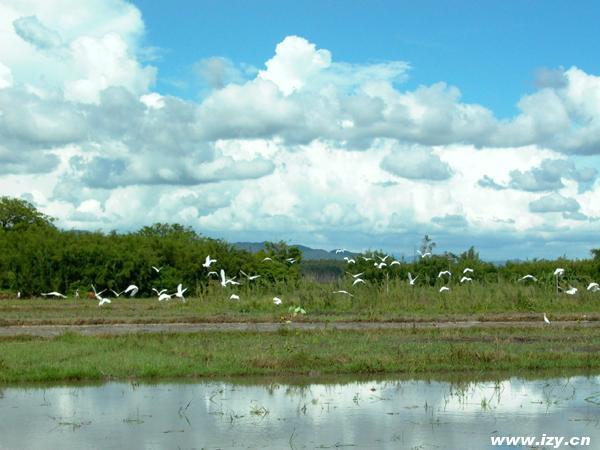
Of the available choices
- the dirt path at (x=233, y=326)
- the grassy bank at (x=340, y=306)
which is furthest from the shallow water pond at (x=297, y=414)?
the grassy bank at (x=340, y=306)

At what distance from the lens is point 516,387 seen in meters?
12.6

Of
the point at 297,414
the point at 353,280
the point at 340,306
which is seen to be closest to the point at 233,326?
the point at 340,306

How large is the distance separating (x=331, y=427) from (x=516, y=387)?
3.92 meters

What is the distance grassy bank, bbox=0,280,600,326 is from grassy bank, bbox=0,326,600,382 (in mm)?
4202

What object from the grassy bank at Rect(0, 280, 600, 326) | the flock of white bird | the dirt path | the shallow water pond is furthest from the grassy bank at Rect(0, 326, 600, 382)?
the flock of white bird

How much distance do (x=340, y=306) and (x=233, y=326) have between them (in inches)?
198

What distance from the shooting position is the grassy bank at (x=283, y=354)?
537 inches

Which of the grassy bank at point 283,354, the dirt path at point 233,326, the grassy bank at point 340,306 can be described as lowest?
the grassy bank at point 283,354

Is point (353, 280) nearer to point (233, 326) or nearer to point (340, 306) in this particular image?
point (340, 306)

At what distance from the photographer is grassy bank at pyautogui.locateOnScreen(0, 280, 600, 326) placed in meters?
22.5

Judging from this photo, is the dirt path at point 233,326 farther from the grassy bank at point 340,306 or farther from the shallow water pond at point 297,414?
the shallow water pond at point 297,414

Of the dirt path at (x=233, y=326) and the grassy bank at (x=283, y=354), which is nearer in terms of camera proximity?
the grassy bank at (x=283, y=354)

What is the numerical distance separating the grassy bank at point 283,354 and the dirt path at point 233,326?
3.98 ft

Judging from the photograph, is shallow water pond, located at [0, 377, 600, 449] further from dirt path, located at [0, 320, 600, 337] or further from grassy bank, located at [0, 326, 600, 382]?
dirt path, located at [0, 320, 600, 337]
